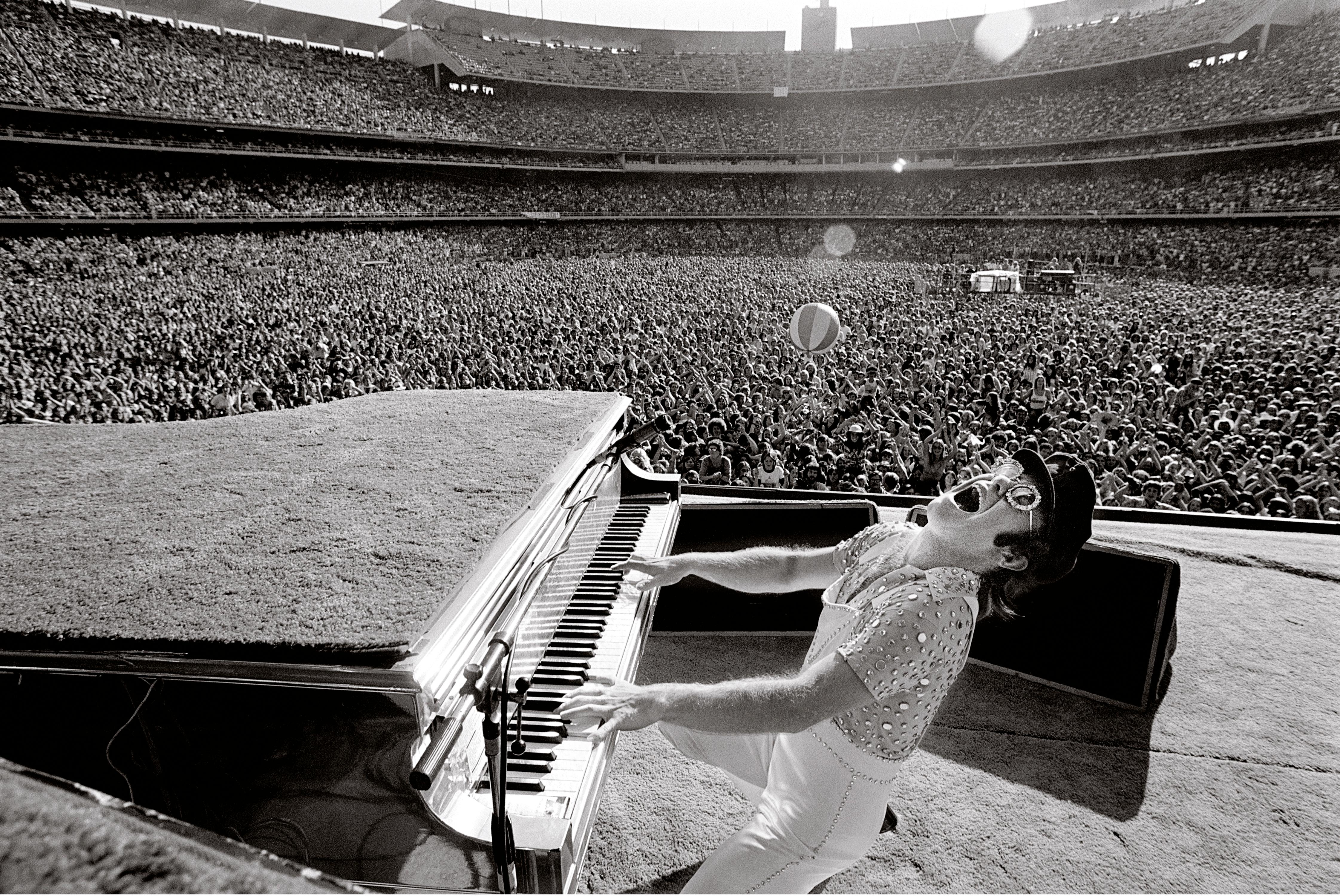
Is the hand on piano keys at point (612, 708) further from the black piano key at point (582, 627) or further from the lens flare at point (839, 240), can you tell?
the lens flare at point (839, 240)

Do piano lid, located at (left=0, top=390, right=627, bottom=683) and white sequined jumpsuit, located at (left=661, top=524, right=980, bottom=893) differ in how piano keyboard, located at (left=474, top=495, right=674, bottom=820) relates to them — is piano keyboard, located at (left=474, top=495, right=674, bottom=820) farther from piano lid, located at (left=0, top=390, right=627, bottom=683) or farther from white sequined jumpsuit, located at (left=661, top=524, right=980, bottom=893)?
piano lid, located at (left=0, top=390, right=627, bottom=683)

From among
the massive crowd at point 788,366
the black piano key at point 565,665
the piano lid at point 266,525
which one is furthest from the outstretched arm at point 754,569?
the massive crowd at point 788,366

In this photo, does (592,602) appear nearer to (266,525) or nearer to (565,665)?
(565,665)

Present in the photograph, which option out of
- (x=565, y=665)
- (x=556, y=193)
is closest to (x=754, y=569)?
(x=565, y=665)

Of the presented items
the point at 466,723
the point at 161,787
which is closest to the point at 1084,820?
the point at 466,723

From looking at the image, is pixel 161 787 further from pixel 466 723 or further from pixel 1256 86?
pixel 1256 86

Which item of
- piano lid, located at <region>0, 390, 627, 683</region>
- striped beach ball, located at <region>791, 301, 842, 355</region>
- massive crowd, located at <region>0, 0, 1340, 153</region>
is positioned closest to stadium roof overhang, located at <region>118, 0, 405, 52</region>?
massive crowd, located at <region>0, 0, 1340, 153</region>

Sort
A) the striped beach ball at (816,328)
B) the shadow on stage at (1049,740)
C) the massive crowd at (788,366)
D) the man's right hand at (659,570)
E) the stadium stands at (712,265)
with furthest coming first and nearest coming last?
the striped beach ball at (816,328), the stadium stands at (712,265), the massive crowd at (788,366), the shadow on stage at (1049,740), the man's right hand at (659,570)
